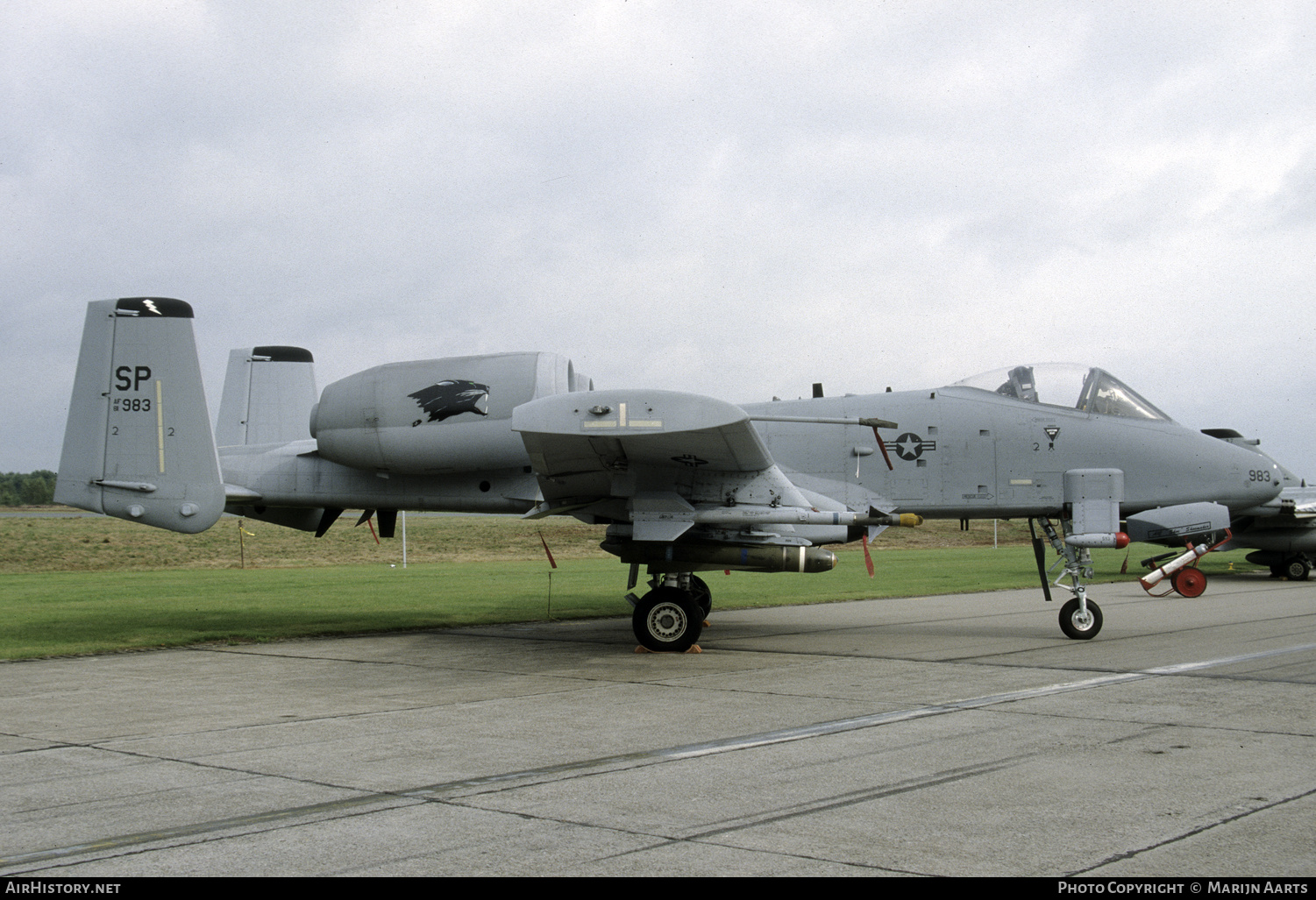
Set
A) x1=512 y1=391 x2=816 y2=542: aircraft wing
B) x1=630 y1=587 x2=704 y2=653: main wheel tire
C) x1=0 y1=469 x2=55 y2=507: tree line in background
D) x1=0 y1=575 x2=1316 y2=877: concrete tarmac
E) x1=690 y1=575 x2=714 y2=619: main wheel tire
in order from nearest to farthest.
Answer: x1=0 y1=575 x2=1316 y2=877: concrete tarmac
x1=512 y1=391 x2=816 y2=542: aircraft wing
x1=630 y1=587 x2=704 y2=653: main wheel tire
x1=690 y1=575 x2=714 y2=619: main wheel tire
x1=0 y1=469 x2=55 y2=507: tree line in background

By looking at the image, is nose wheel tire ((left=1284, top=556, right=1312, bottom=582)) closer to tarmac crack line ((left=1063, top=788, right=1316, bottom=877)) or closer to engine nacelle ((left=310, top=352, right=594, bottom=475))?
engine nacelle ((left=310, top=352, right=594, bottom=475))

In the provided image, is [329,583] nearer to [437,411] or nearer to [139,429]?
[139,429]

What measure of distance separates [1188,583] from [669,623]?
44.2 feet

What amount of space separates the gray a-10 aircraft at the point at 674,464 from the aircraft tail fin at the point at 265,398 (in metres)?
2.03

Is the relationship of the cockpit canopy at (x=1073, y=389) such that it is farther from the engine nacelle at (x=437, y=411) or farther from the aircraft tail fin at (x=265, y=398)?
the aircraft tail fin at (x=265, y=398)

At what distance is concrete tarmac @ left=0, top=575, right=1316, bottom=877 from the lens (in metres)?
4.38

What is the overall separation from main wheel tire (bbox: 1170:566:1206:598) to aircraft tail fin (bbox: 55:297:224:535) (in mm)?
17376

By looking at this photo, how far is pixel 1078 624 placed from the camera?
1263 cm

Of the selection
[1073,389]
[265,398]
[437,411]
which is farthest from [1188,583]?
[265,398]

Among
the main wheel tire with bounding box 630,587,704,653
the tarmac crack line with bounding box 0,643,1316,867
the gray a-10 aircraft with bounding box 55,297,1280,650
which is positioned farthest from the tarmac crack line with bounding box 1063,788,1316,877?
the main wheel tire with bounding box 630,587,704,653

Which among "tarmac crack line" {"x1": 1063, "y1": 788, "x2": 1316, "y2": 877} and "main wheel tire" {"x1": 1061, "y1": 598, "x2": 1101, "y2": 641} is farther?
"main wheel tire" {"x1": 1061, "y1": 598, "x2": 1101, "y2": 641}

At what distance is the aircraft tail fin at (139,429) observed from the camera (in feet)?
40.1

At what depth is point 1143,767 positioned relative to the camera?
5.89 metres
